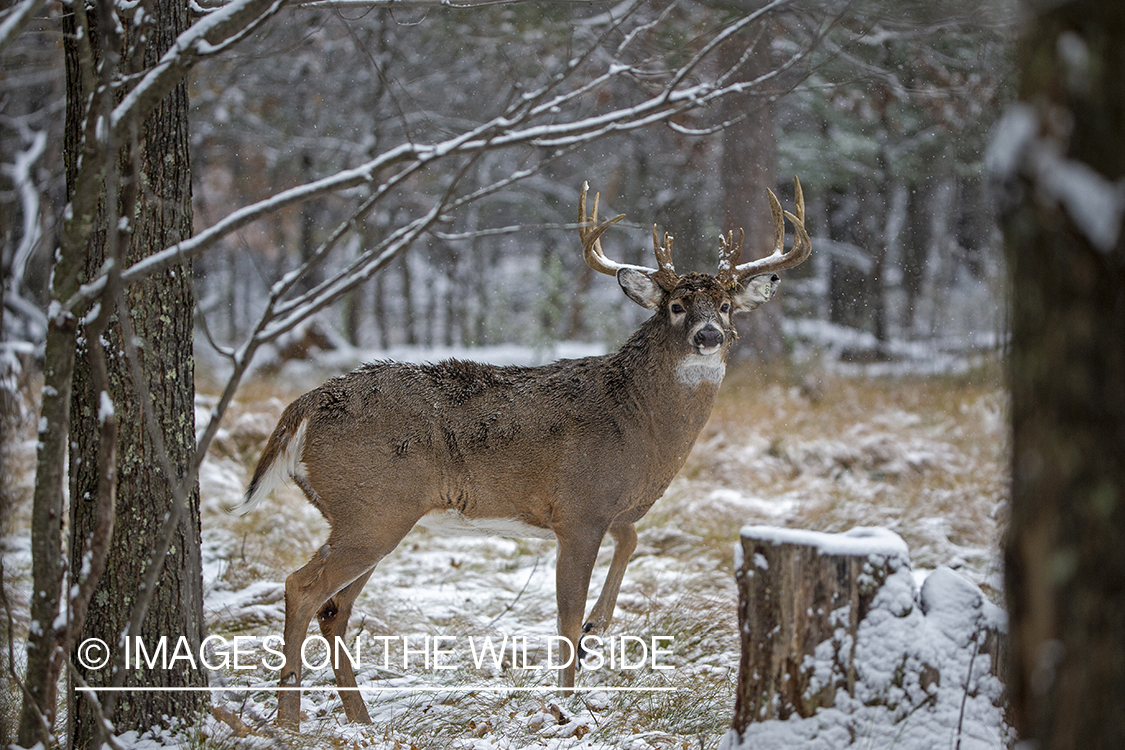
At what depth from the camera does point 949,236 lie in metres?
21.7

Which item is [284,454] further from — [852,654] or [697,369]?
[852,654]

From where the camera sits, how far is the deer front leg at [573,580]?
4.14 meters

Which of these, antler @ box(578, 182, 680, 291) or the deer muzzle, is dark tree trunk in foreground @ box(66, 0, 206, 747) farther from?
the deer muzzle

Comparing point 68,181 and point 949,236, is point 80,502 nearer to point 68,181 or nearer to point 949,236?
point 68,181

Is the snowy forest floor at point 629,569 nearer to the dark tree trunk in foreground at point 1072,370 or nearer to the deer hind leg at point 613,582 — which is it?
the deer hind leg at point 613,582

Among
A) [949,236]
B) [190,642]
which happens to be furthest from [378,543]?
[949,236]

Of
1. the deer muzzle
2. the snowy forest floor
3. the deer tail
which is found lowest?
the snowy forest floor

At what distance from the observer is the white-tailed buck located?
4004 mm

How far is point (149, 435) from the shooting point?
319cm

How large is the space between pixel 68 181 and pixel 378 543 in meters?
1.88

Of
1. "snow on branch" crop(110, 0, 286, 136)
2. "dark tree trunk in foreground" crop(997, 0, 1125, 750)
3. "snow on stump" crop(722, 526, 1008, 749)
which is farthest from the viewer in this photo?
"snow on stump" crop(722, 526, 1008, 749)

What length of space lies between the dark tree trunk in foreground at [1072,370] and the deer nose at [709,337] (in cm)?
278

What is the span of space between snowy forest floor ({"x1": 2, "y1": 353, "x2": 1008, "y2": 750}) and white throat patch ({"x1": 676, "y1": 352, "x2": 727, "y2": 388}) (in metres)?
1.28

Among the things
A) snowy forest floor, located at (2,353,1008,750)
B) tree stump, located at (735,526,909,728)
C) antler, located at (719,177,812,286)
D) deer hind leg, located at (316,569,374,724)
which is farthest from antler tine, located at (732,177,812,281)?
deer hind leg, located at (316,569,374,724)
